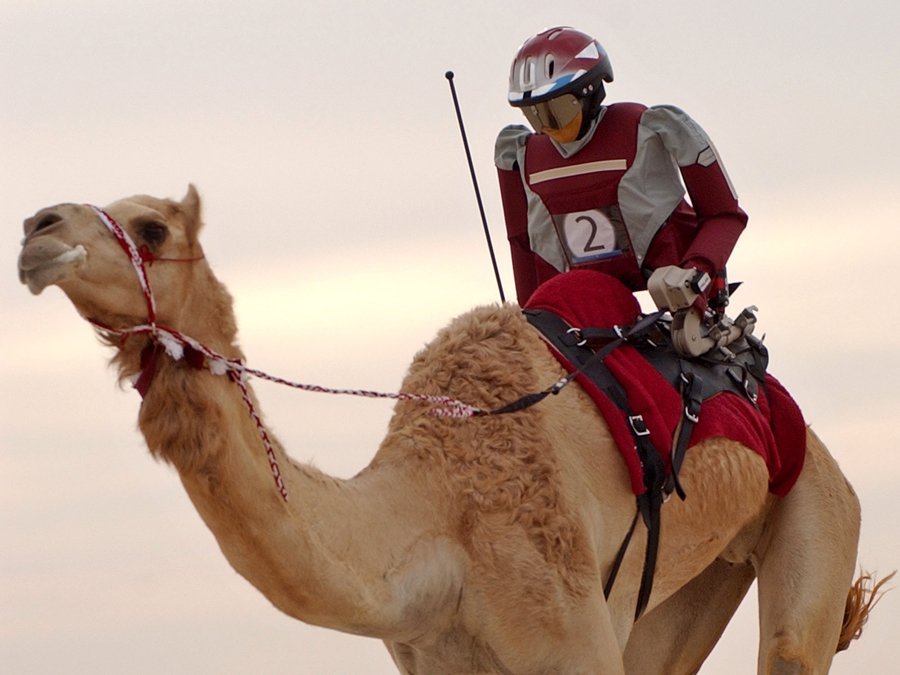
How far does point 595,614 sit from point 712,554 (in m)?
1.08

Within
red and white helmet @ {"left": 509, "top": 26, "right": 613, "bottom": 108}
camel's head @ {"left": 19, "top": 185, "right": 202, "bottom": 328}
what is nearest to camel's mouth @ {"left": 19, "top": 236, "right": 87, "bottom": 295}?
camel's head @ {"left": 19, "top": 185, "right": 202, "bottom": 328}

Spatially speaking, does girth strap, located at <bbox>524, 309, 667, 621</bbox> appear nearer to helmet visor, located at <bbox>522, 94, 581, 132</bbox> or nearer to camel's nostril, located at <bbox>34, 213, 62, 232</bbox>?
helmet visor, located at <bbox>522, 94, 581, 132</bbox>

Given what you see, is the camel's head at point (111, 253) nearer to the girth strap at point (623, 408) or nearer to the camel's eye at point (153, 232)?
the camel's eye at point (153, 232)

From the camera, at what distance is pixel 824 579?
6.67 metres

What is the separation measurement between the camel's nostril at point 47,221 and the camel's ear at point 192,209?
441 mm

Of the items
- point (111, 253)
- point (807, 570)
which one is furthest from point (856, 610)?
point (111, 253)

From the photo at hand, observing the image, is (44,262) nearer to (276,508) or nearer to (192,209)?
(192,209)

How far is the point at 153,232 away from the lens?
4.60 meters

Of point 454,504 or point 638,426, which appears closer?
point 454,504

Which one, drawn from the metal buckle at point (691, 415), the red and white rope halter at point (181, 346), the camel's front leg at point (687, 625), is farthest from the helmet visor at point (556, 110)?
the camel's front leg at point (687, 625)

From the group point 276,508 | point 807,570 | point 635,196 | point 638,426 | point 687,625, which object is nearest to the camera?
point 276,508

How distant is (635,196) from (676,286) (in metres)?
0.42

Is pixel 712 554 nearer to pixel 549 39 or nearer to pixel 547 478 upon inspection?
pixel 547 478

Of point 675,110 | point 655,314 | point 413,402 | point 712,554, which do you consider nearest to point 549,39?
point 675,110
